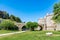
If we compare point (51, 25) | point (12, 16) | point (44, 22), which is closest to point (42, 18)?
point (44, 22)

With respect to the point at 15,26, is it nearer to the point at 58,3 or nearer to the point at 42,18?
the point at 42,18

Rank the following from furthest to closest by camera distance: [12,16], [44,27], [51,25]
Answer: [12,16]
[44,27]
[51,25]

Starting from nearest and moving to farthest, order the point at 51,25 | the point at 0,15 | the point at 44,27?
1. the point at 51,25
2. the point at 44,27
3. the point at 0,15

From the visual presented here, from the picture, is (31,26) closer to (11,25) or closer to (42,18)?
(11,25)

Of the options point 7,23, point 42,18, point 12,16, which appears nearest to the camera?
point 7,23

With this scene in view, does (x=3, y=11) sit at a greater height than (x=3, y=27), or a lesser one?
greater

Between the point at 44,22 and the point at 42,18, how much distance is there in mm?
5319

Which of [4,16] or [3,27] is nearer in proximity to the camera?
[3,27]

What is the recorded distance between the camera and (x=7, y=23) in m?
65.4

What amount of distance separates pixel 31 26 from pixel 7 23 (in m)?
11.6

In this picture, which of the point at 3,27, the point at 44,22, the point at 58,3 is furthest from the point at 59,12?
the point at 44,22

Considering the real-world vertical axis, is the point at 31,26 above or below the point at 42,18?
below

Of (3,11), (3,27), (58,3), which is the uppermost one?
(3,11)

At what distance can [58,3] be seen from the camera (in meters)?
40.7
